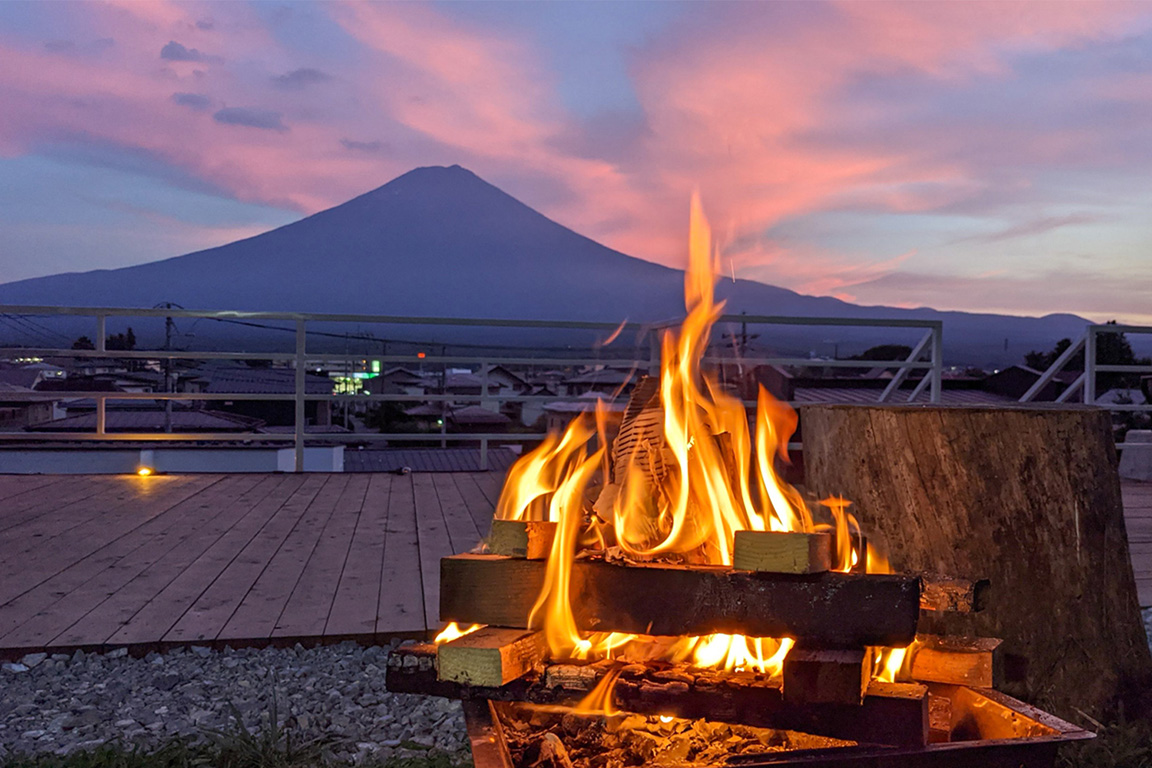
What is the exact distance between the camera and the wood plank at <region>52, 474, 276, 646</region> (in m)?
1.95

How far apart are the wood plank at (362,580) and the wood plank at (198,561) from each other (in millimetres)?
382

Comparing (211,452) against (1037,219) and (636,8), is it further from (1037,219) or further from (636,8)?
(1037,219)

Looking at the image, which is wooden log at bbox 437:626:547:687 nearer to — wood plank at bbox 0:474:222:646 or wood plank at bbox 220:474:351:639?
wood plank at bbox 220:474:351:639

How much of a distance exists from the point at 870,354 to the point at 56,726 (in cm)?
5037

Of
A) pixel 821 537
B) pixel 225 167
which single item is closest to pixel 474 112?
pixel 821 537

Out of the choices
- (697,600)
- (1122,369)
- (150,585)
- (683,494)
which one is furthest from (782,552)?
(1122,369)

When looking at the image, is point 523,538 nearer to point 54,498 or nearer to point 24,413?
point 54,498

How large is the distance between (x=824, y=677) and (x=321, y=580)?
1.82m

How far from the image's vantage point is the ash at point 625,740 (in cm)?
113

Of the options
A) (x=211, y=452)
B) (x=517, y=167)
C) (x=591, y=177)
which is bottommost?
(x=211, y=452)

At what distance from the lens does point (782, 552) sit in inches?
44.0

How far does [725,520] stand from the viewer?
1.34 metres

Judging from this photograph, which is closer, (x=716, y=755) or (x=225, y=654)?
(x=716, y=755)

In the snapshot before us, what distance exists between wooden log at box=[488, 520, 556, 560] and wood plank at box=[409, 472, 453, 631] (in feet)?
2.88
